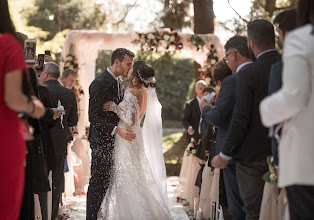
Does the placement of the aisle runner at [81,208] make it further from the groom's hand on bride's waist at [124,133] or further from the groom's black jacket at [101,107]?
the groom's black jacket at [101,107]

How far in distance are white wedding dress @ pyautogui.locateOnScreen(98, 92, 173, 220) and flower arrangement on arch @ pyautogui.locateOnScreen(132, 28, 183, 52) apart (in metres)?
4.39

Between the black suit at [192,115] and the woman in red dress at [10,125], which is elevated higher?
the woman in red dress at [10,125]

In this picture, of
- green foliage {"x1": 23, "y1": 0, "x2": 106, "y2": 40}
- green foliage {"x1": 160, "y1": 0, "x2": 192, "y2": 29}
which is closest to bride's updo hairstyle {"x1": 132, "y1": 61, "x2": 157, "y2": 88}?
green foliage {"x1": 160, "y1": 0, "x2": 192, "y2": 29}

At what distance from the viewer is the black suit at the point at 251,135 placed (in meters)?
4.00

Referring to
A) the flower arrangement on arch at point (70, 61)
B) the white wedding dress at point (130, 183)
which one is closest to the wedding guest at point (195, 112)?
the flower arrangement on arch at point (70, 61)

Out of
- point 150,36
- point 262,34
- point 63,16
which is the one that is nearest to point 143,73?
point 262,34

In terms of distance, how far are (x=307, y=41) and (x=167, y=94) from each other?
24652 mm

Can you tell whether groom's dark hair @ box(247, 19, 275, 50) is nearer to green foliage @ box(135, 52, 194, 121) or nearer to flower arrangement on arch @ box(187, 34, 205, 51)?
flower arrangement on arch @ box(187, 34, 205, 51)

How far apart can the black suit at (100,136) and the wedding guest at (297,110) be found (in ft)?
10.1

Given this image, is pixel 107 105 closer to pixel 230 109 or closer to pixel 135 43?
pixel 230 109

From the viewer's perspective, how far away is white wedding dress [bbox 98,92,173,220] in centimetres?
589

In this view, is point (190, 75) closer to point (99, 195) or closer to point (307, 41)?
point (99, 195)

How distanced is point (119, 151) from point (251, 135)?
2.27m

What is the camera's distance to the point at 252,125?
4.10 metres
